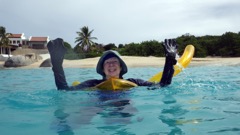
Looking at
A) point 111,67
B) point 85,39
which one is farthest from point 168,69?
point 85,39

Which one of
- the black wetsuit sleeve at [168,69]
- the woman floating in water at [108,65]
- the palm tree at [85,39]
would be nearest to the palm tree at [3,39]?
the palm tree at [85,39]

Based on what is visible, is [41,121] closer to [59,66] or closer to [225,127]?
[59,66]

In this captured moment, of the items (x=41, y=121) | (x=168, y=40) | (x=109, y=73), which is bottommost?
(x=41, y=121)

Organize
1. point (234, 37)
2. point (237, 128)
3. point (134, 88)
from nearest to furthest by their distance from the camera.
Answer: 1. point (237, 128)
2. point (134, 88)
3. point (234, 37)

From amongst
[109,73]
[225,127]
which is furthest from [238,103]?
[109,73]

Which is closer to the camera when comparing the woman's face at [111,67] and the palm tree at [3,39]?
the woman's face at [111,67]

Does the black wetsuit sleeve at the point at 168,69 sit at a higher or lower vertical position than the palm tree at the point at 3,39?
lower

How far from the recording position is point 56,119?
3240 mm

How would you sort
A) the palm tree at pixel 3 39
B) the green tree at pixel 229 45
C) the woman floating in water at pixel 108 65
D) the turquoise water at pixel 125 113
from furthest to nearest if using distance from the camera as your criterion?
the palm tree at pixel 3 39 < the green tree at pixel 229 45 < the woman floating in water at pixel 108 65 < the turquoise water at pixel 125 113

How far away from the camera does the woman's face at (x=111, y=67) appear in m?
4.85

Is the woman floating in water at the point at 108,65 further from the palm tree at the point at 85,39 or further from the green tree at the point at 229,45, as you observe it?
the palm tree at the point at 85,39

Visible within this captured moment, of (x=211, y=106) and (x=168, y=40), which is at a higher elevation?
(x=168, y=40)

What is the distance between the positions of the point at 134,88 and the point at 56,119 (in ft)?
6.19

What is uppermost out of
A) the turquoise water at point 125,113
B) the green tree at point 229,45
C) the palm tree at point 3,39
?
the palm tree at point 3,39
